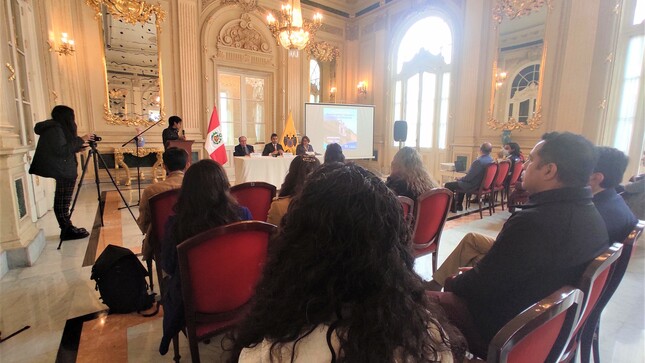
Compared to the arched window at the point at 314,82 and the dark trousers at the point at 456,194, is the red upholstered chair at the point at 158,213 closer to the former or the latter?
the dark trousers at the point at 456,194

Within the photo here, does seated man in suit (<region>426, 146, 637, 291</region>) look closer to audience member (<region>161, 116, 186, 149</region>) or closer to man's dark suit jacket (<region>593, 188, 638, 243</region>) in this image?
man's dark suit jacket (<region>593, 188, 638, 243</region>)

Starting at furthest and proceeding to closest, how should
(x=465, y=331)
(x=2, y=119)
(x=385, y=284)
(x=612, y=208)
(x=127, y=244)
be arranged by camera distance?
1. (x=127, y=244)
2. (x=2, y=119)
3. (x=612, y=208)
4. (x=465, y=331)
5. (x=385, y=284)

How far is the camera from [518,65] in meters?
5.89

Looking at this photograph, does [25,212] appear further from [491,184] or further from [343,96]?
[343,96]

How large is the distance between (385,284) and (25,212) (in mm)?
3785

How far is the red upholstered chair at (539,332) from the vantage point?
0.62m

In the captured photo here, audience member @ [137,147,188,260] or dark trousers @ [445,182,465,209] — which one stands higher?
audience member @ [137,147,188,260]

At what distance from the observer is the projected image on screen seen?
8398mm

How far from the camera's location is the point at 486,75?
252 inches

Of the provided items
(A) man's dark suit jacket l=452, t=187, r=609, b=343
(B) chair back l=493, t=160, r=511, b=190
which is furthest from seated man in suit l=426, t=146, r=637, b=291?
(B) chair back l=493, t=160, r=511, b=190

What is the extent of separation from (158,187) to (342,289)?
6.63 ft

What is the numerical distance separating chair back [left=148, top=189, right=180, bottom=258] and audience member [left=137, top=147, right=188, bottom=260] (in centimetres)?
4

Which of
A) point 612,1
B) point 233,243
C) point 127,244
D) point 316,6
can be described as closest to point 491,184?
point 612,1

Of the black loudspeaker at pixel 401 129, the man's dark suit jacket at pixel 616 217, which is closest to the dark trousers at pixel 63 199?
the man's dark suit jacket at pixel 616 217
